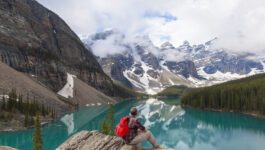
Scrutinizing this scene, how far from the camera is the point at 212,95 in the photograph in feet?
340

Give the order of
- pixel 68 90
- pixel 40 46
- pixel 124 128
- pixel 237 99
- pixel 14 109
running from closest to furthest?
pixel 124 128, pixel 14 109, pixel 237 99, pixel 68 90, pixel 40 46

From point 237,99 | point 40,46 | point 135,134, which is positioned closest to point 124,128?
point 135,134

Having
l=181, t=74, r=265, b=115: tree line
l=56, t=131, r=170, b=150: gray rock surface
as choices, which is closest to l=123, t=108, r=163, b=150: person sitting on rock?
l=56, t=131, r=170, b=150: gray rock surface

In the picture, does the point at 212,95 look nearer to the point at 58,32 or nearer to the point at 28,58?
the point at 28,58

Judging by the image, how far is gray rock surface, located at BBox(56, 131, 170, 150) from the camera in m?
9.12

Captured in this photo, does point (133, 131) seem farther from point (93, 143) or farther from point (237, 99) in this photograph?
point (237, 99)

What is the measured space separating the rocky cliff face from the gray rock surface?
113 m

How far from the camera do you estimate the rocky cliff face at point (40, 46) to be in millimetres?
115875

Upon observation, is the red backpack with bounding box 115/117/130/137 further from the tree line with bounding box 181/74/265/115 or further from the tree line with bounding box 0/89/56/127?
the tree line with bounding box 181/74/265/115

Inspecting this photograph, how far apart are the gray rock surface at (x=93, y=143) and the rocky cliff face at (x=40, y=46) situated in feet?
372

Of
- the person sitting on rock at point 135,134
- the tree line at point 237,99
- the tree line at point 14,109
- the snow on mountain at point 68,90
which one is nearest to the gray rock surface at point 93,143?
the person sitting on rock at point 135,134

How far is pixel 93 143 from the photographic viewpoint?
949 cm

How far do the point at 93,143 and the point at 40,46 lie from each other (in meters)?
153

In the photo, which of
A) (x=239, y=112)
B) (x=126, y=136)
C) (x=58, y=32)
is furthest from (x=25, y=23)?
(x=126, y=136)
